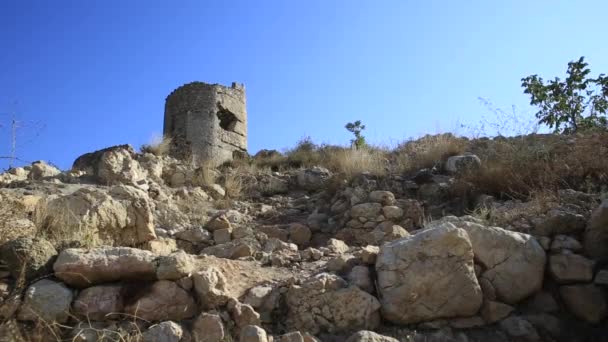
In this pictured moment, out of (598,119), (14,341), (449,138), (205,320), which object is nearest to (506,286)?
(205,320)

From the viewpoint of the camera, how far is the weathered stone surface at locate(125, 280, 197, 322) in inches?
112

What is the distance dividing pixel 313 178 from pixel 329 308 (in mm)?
5195

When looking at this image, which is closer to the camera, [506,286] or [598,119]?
[506,286]

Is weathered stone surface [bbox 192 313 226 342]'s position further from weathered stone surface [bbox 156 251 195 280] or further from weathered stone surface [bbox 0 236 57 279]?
weathered stone surface [bbox 0 236 57 279]

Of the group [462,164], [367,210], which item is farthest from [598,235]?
[462,164]

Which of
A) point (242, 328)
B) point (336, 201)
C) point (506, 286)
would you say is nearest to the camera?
point (242, 328)

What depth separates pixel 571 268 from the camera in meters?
3.31

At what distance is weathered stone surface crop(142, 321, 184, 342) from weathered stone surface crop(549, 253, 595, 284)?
8.28 feet

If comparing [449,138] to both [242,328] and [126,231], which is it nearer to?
[126,231]

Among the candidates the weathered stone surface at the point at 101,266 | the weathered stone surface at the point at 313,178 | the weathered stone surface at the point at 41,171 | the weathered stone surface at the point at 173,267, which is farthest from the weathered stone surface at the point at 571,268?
the weathered stone surface at the point at 41,171

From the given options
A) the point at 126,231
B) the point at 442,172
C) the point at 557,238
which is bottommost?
the point at 557,238

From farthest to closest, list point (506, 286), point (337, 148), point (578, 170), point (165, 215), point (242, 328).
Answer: point (337, 148), point (165, 215), point (578, 170), point (506, 286), point (242, 328)

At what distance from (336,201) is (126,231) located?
3.19m

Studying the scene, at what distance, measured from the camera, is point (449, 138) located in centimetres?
922
